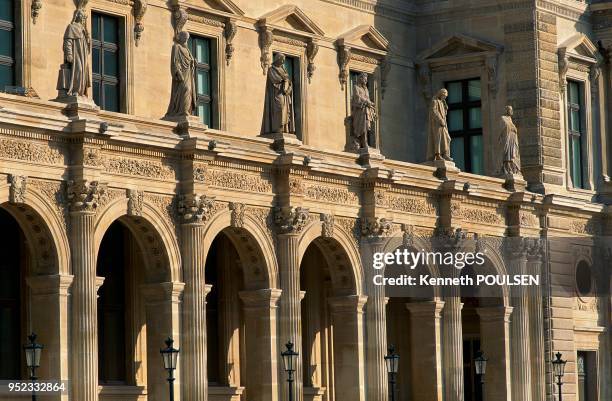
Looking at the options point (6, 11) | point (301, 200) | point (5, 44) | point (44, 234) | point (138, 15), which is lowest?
point (44, 234)

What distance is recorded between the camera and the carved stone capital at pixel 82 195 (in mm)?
39875

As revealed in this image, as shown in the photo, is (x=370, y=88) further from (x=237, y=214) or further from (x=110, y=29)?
(x=237, y=214)

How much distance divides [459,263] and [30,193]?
15.9 m

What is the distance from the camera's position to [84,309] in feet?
131

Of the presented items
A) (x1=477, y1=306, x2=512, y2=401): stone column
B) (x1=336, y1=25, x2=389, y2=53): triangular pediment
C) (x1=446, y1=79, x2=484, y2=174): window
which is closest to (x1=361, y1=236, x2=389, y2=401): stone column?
(x1=477, y1=306, x2=512, y2=401): stone column

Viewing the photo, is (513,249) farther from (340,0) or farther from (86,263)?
(86,263)

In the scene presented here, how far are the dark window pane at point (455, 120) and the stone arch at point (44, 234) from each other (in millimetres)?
20007

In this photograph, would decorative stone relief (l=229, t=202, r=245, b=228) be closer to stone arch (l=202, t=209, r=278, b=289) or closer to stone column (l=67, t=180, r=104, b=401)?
stone arch (l=202, t=209, r=278, b=289)

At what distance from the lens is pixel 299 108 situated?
172ft

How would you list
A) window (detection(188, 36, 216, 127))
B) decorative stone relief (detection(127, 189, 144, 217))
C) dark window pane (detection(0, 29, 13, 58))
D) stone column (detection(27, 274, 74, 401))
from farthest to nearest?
window (detection(188, 36, 216, 127)) < dark window pane (detection(0, 29, 13, 58)) < decorative stone relief (detection(127, 189, 144, 217)) < stone column (detection(27, 274, 74, 401))

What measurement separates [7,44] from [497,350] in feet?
55.9

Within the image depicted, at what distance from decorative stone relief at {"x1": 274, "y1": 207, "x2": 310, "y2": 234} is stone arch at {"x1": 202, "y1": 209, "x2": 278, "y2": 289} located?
16.3 inches

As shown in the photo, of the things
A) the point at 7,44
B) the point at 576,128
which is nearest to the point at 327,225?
the point at 7,44

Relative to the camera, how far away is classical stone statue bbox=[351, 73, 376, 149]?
1901 inches
